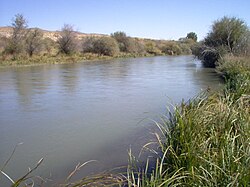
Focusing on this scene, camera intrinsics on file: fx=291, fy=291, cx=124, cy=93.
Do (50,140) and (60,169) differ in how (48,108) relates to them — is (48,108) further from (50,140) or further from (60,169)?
(60,169)

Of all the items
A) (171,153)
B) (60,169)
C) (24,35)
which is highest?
(24,35)

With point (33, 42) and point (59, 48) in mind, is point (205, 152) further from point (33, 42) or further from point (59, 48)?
point (59, 48)

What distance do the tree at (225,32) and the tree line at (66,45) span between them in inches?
801

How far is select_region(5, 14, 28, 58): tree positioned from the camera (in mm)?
32219

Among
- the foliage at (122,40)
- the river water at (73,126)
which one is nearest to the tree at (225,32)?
the river water at (73,126)

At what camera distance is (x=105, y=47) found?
44.2 meters

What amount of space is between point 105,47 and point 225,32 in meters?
23.2

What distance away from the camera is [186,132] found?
12.8 feet

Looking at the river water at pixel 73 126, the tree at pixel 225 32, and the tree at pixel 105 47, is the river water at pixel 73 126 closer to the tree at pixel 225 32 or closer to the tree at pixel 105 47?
the tree at pixel 225 32

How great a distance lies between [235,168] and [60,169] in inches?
112

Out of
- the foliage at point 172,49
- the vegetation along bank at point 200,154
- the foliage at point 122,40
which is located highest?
the foliage at point 122,40

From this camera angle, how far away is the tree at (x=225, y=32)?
2325cm

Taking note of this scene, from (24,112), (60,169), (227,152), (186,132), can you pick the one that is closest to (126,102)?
(24,112)

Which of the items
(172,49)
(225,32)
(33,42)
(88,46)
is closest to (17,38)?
(33,42)
